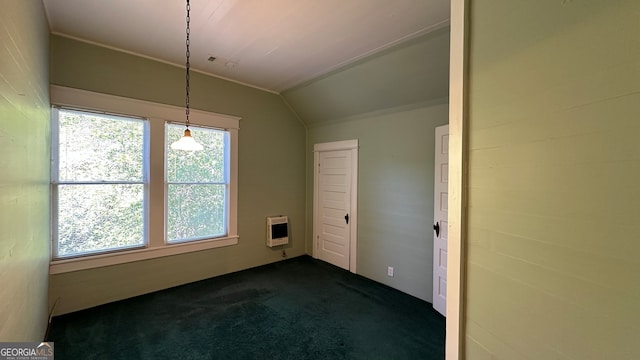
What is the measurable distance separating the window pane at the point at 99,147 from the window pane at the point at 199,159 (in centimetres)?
34

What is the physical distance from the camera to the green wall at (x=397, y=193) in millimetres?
3225

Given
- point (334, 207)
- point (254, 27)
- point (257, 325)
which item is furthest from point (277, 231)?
point (254, 27)

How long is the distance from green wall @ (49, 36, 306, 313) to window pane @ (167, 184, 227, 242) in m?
0.27

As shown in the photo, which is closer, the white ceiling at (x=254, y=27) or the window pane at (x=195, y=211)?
the white ceiling at (x=254, y=27)

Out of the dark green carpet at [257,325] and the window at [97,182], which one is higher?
the window at [97,182]

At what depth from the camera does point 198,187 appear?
372 cm

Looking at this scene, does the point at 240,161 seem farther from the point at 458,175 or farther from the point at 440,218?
the point at 458,175

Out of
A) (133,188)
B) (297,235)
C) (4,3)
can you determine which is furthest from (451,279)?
(297,235)

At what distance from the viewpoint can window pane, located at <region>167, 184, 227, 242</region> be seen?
11.5 feet

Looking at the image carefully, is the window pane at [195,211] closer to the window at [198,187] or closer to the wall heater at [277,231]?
the window at [198,187]

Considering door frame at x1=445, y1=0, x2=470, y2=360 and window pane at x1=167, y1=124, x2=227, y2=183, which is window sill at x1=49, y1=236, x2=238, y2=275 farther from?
door frame at x1=445, y1=0, x2=470, y2=360

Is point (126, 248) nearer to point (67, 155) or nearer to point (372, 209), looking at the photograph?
point (67, 155)

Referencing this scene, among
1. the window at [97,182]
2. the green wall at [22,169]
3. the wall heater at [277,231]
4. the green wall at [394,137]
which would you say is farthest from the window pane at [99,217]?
the green wall at [394,137]

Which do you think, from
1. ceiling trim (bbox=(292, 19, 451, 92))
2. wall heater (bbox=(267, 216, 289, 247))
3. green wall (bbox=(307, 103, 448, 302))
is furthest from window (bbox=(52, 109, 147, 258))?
green wall (bbox=(307, 103, 448, 302))
